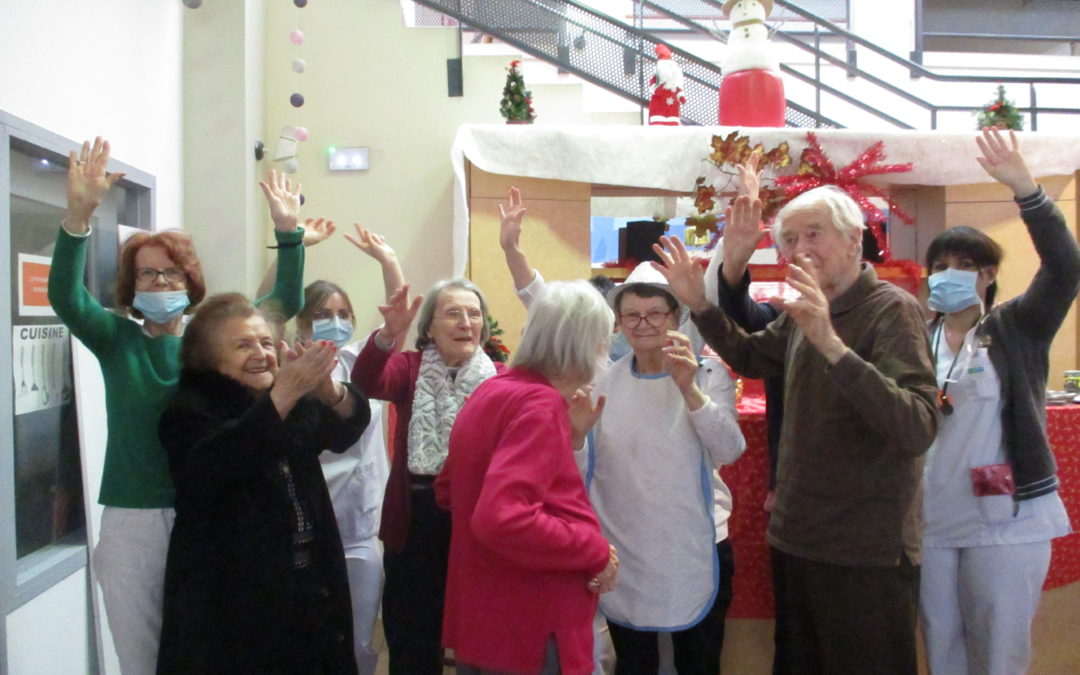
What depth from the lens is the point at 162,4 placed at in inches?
118

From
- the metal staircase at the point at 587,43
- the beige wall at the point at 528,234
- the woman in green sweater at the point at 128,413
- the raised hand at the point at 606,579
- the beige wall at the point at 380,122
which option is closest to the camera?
the raised hand at the point at 606,579

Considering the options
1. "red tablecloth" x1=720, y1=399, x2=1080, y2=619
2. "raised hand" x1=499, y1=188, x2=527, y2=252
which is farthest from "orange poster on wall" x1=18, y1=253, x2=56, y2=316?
"red tablecloth" x1=720, y1=399, x2=1080, y2=619

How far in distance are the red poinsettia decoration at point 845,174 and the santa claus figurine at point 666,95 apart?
2.05ft

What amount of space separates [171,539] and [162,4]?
7.44ft

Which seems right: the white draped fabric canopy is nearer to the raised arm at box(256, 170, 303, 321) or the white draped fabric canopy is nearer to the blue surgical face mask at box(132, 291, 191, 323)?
the raised arm at box(256, 170, 303, 321)

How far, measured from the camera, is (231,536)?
1.56 metres

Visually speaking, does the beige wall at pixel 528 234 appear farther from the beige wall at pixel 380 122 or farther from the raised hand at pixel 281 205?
the raised hand at pixel 281 205

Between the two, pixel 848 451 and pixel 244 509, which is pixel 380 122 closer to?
pixel 244 509

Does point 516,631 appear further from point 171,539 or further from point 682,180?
point 682,180

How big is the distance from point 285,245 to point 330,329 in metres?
0.32

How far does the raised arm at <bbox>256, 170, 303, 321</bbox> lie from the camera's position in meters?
2.07

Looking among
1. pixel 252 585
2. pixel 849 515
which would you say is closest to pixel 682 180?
pixel 849 515

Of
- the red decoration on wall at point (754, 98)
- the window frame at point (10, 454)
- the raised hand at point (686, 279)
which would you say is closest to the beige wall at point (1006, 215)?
the red decoration on wall at point (754, 98)

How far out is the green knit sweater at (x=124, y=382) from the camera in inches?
65.9
